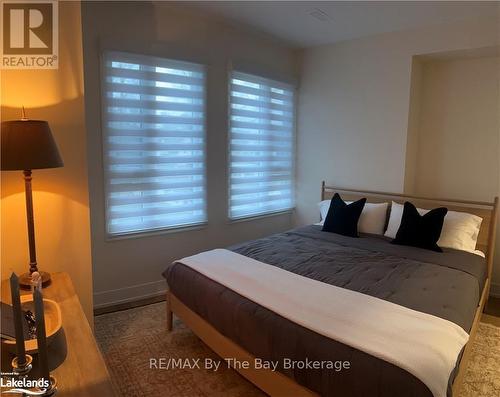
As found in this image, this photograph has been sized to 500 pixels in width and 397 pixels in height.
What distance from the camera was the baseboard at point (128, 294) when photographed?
3.15 m

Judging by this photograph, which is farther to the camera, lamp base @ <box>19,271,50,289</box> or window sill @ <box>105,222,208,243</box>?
window sill @ <box>105,222,208,243</box>

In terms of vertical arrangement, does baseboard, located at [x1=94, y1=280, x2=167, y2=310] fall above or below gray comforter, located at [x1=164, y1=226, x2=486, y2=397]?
below

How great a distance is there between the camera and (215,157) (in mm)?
3725

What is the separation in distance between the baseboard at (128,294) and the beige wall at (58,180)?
1.19m

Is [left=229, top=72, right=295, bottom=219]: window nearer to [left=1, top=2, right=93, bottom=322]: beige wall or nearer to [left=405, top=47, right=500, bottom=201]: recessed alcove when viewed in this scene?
[left=405, top=47, right=500, bottom=201]: recessed alcove

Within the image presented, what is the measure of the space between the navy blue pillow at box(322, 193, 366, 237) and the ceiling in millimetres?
1720

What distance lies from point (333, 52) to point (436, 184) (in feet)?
6.17

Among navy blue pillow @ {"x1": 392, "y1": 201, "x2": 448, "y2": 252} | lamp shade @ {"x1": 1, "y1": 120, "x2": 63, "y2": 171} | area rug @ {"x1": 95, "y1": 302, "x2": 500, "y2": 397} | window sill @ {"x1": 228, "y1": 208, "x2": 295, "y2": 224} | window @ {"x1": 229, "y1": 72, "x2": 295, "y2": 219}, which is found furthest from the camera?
window sill @ {"x1": 228, "y1": 208, "x2": 295, "y2": 224}

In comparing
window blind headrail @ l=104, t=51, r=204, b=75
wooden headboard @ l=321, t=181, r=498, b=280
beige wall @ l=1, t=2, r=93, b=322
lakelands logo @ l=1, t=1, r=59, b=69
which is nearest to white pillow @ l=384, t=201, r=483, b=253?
wooden headboard @ l=321, t=181, r=498, b=280

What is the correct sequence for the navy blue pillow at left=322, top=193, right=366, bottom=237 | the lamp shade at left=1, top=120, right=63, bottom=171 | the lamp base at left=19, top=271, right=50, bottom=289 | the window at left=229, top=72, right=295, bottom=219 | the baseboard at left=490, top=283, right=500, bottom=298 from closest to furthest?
the lamp shade at left=1, top=120, right=63, bottom=171
the lamp base at left=19, top=271, right=50, bottom=289
the navy blue pillow at left=322, top=193, right=366, bottom=237
the baseboard at left=490, top=283, right=500, bottom=298
the window at left=229, top=72, right=295, bottom=219

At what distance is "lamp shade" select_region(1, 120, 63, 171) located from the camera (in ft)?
4.99

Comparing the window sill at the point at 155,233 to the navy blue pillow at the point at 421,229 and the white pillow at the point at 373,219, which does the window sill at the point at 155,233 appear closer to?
the white pillow at the point at 373,219

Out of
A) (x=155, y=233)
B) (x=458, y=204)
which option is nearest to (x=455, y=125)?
(x=458, y=204)

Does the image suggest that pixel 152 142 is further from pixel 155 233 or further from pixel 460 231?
pixel 460 231
